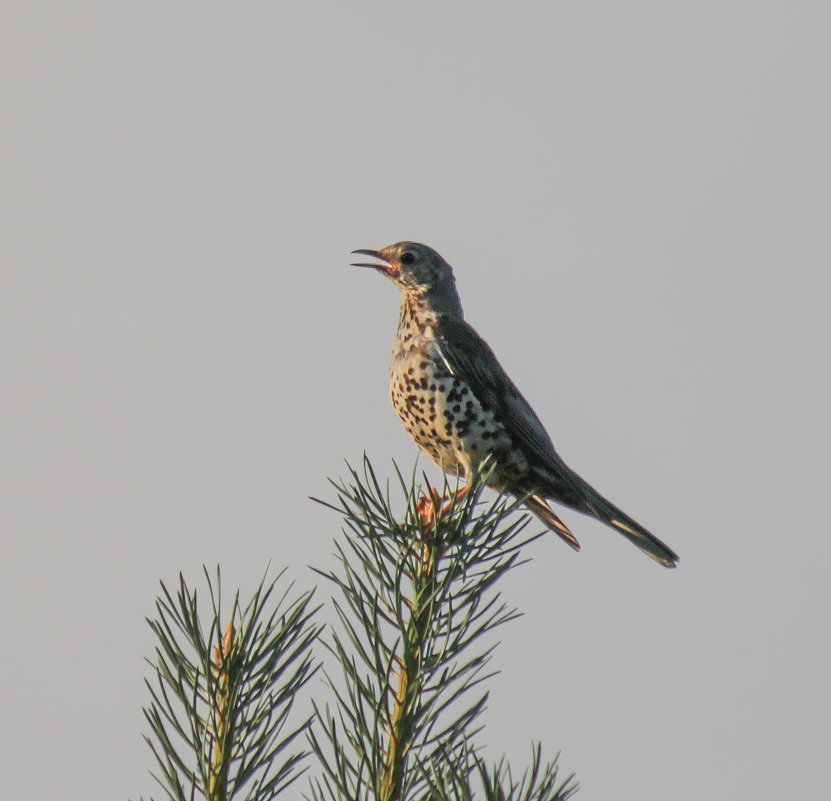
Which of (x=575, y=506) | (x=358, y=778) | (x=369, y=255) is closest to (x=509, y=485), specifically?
(x=575, y=506)

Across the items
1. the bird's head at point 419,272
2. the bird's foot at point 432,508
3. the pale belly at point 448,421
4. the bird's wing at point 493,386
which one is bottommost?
the bird's foot at point 432,508

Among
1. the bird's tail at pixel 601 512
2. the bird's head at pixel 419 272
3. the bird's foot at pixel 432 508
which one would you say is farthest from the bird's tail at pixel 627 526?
the bird's foot at pixel 432 508

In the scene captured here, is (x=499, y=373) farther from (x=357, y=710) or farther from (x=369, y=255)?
(x=357, y=710)

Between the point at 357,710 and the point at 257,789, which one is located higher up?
the point at 357,710

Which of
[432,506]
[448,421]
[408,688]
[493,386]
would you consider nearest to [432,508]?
[432,506]

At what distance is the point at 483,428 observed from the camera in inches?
305

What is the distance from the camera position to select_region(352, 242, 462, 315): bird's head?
948 cm

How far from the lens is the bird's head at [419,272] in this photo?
948 centimetres

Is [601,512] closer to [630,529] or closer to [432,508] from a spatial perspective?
[630,529]

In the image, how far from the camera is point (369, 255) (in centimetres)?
987

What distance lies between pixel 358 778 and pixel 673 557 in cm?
495

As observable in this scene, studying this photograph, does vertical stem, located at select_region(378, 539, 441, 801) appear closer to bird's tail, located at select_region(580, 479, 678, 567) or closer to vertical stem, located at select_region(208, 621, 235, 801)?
vertical stem, located at select_region(208, 621, 235, 801)

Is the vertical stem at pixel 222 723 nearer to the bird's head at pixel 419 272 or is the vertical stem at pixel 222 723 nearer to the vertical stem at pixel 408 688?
the vertical stem at pixel 408 688

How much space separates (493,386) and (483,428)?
61 cm
